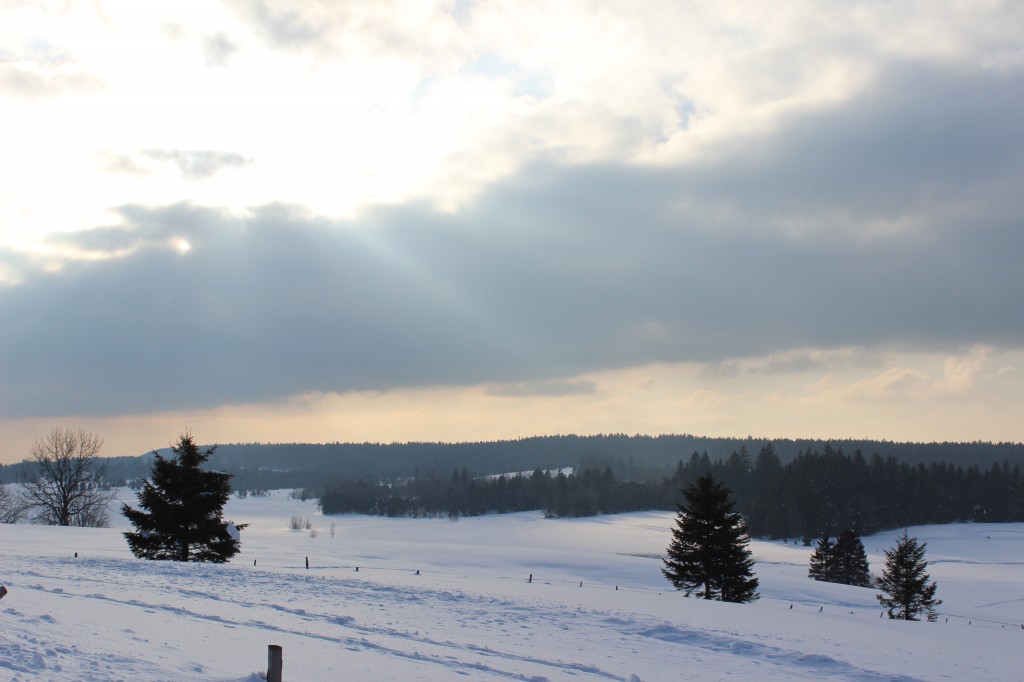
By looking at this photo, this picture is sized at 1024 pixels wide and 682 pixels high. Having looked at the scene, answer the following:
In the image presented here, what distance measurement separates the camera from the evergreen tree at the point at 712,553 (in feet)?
128

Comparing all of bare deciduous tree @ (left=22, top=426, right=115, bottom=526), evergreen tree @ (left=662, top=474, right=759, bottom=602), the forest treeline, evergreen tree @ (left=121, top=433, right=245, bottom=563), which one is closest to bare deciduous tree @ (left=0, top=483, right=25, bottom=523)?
bare deciduous tree @ (left=22, top=426, right=115, bottom=526)

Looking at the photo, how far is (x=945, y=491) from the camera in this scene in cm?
12375

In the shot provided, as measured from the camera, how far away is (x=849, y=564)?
65.1m

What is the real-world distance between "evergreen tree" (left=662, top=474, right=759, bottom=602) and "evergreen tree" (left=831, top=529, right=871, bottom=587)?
93.8 ft

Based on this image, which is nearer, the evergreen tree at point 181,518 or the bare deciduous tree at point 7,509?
the evergreen tree at point 181,518

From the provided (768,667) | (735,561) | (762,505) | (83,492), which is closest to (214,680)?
(768,667)


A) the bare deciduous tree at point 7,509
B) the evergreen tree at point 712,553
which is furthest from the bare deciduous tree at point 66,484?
the evergreen tree at point 712,553

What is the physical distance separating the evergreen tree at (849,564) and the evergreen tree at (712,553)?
93.8ft

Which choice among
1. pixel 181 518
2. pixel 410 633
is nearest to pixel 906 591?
pixel 410 633

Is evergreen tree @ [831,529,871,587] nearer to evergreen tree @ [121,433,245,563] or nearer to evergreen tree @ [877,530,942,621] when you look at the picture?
evergreen tree @ [877,530,942,621]

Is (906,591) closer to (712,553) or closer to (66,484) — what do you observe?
(712,553)

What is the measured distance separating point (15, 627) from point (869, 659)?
19.9 metres

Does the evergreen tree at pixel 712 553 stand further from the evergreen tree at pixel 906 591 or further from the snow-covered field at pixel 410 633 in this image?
the evergreen tree at pixel 906 591

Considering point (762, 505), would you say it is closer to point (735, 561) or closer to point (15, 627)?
point (735, 561)
